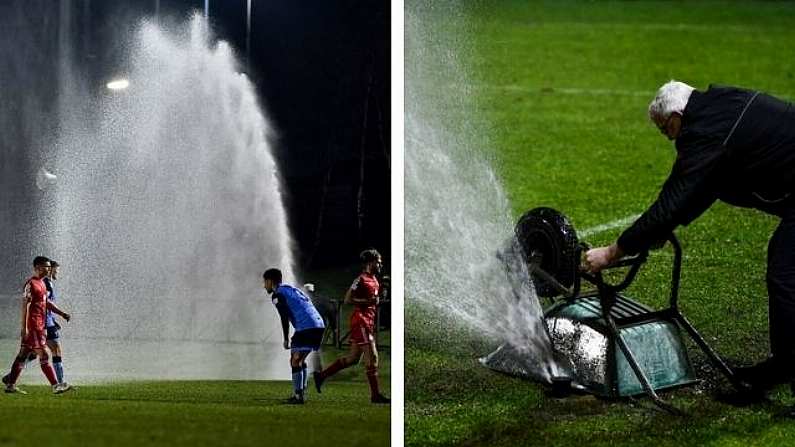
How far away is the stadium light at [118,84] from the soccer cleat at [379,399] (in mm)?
1817

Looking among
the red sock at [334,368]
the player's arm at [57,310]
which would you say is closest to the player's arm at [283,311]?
the red sock at [334,368]

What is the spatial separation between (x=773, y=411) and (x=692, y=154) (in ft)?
4.58

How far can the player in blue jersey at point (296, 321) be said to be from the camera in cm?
580

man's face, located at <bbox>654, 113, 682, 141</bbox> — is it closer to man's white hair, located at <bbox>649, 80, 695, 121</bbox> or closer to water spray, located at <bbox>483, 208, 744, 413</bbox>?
man's white hair, located at <bbox>649, 80, 695, 121</bbox>

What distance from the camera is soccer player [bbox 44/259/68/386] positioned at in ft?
19.1

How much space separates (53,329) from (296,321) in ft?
3.65

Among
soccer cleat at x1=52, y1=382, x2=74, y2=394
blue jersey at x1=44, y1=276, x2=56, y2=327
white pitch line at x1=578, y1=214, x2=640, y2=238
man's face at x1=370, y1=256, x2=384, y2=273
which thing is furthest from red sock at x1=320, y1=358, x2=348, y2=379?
white pitch line at x1=578, y1=214, x2=640, y2=238

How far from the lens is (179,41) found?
583 centimetres

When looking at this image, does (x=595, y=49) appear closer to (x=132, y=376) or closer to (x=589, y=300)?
(x=589, y=300)

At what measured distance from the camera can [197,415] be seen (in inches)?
226

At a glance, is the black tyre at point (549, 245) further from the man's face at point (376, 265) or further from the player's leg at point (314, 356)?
the player's leg at point (314, 356)

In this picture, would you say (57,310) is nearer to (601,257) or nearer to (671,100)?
(601,257)

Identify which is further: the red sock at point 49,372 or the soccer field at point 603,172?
the soccer field at point 603,172

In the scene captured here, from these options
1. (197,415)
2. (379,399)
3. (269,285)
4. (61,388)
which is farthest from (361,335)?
(61,388)
